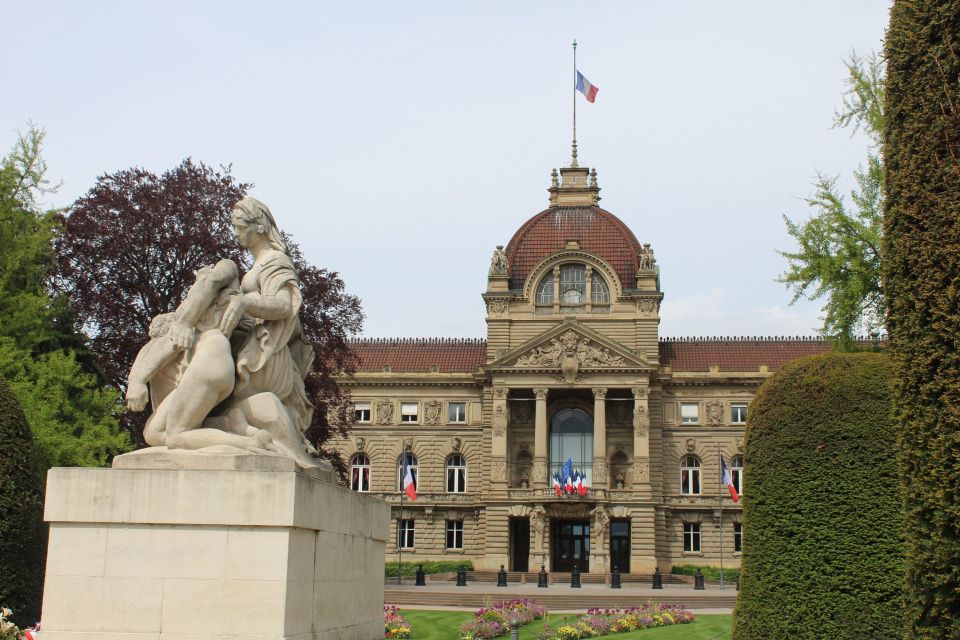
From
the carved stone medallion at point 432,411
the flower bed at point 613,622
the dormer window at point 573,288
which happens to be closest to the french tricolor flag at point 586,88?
the dormer window at point 573,288

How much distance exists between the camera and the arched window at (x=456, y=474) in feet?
230

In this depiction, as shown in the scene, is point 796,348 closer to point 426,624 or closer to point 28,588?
point 426,624

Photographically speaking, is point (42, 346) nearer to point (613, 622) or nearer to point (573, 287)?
point (613, 622)

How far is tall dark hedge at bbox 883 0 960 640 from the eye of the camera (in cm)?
930

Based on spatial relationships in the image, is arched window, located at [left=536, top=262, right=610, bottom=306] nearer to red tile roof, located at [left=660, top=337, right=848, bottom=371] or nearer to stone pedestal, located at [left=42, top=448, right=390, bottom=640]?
red tile roof, located at [left=660, top=337, right=848, bottom=371]

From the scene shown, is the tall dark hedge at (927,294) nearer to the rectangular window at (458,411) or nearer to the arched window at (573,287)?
the arched window at (573,287)

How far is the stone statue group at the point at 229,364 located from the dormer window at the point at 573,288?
5727 centimetres

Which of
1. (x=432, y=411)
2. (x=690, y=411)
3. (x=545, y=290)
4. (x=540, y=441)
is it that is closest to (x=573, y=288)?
(x=545, y=290)

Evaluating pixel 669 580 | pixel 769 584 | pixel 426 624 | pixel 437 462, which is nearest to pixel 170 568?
pixel 769 584

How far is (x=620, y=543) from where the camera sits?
6519 cm

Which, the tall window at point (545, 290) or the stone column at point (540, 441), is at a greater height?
the tall window at point (545, 290)

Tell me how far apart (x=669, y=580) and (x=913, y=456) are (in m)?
53.8

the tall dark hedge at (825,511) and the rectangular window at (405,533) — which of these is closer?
the tall dark hedge at (825,511)

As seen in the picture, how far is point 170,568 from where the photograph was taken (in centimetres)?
911
